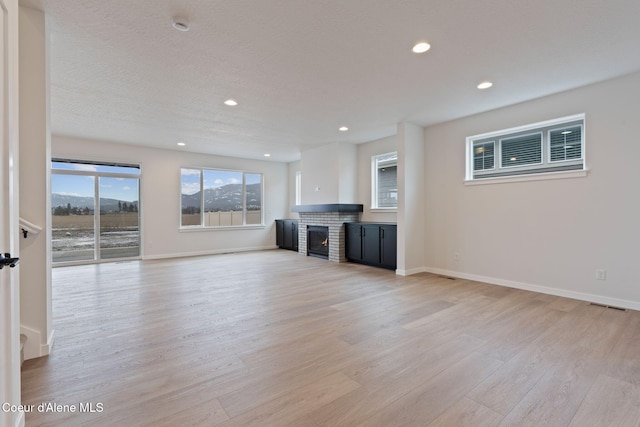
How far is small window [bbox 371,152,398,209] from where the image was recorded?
6270 millimetres

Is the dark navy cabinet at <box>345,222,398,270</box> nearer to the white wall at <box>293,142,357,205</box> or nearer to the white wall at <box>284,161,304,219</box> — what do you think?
the white wall at <box>293,142,357,205</box>

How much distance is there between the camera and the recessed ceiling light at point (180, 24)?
2315mm

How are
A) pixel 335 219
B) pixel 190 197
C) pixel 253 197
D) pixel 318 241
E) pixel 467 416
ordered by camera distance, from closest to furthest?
pixel 467 416, pixel 335 219, pixel 318 241, pixel 190 197, pixel 253 197

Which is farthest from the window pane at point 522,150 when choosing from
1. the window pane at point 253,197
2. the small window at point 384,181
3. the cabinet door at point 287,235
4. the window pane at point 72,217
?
the window pane at point 72,217

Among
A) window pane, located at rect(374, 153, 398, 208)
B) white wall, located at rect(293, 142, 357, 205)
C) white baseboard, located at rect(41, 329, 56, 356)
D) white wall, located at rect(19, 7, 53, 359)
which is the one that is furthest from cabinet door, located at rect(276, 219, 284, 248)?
white wall, located at rect(19, 7, 53, 359)

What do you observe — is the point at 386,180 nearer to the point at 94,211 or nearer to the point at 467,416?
the point at 467,416

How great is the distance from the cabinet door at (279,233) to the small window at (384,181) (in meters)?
3.31

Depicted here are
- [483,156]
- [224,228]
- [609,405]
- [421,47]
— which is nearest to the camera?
[609,405]

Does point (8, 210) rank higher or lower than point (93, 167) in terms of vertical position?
lower

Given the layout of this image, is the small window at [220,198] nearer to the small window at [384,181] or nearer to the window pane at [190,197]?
the window pane at [190,197]

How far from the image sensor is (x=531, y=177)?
13.4 feet

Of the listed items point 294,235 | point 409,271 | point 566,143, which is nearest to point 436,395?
point 409,271

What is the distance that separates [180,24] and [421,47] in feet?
6.94

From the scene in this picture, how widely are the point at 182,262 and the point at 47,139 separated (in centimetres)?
455
